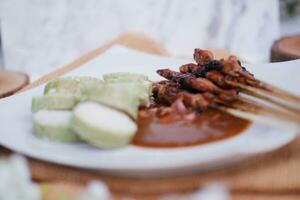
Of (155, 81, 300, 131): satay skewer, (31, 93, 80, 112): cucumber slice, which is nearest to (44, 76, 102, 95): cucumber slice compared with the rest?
(31, 93, 80, 112): cucumber slice

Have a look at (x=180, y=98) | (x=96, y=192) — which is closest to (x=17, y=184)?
(x=96, y=192)

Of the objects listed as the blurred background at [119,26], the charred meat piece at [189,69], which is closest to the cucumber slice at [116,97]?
the charred meat piece at [189,69]

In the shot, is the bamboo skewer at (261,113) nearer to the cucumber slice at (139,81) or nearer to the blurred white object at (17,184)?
the cucumber slice at (139,81)

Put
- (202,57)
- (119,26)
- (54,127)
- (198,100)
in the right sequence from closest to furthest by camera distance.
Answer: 1. (54,127)
2. (198,100)
3. (202,57)
4. (119,26)

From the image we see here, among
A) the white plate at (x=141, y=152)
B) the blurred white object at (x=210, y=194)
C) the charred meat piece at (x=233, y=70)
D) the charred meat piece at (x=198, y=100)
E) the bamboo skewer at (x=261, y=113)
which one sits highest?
the charred meat piece at (x=233, y=70)

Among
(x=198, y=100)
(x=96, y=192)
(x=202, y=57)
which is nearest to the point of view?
(x=96, y=192)

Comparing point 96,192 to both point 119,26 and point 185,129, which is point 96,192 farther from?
point 119,26
